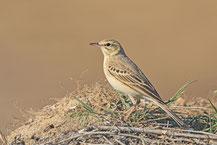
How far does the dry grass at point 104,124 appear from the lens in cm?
548

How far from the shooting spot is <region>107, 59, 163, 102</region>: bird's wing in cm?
659

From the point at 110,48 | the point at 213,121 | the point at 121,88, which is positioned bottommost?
the point at 213,121

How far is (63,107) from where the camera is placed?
730 cm

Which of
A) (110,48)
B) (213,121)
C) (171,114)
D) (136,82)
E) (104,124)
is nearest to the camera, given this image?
(104,124)

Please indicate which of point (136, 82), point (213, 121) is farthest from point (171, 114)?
point (136, 82)

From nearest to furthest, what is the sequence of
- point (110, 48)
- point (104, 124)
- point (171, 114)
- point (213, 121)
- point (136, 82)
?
point (104, 124), point (171, 114), point (213, 121), point (136, 82), point (110, 48)

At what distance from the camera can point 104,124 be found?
5949mm

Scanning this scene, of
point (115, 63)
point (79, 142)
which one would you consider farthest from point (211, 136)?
point (115, 63)

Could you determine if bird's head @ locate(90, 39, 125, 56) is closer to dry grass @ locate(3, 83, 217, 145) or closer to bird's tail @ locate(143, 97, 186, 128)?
dry grass @ locate(3, 83, 217, 145)

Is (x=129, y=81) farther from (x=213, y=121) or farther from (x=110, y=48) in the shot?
(x=213, y=121)

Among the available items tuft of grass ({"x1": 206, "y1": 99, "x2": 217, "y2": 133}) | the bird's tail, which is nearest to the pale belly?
the bird's tail

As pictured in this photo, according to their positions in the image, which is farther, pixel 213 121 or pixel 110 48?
pixel 110 48

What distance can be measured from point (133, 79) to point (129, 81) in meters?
0.07

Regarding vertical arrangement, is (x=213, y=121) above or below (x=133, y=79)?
below
